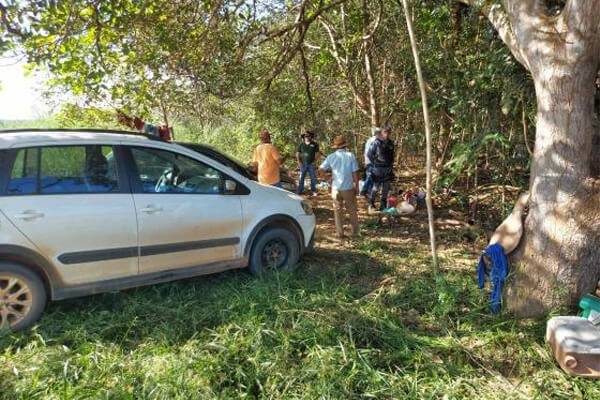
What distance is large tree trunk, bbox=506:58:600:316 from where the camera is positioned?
3.38 meters

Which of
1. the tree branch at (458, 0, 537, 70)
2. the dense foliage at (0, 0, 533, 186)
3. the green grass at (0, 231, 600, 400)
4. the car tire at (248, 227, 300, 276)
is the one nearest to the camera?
the green grass at (0, 231, 600, 400)

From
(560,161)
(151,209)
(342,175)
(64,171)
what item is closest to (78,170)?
(64,171)

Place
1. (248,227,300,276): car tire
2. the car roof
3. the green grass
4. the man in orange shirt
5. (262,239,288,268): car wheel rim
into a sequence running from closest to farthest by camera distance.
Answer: the green grass → the car roof → (248,227,300,276): car tire → (262,239,288,268): car wheel rim → the man in orange shirt

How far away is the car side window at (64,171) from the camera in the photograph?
3355 millimetres

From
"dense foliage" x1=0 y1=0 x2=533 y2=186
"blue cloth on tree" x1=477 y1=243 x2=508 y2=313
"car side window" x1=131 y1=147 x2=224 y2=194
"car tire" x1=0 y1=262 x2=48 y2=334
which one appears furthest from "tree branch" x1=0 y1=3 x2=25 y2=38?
"blue cloth on tree" x1=477 y1=243 x2=508 y2=313

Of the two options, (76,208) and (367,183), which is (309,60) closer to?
(367,183)

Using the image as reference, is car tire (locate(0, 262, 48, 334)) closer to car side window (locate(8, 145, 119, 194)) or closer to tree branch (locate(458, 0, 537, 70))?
car side window (locate(8, 145, 119, 194))

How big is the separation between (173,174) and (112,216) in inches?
28.5

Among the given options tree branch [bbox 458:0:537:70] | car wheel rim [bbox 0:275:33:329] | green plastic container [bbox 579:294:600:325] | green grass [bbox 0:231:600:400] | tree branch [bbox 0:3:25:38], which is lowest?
green grass [bbox 0:231:600:400]

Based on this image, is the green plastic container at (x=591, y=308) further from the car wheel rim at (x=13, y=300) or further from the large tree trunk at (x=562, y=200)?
the car wheel rim at (x=13, y=300)

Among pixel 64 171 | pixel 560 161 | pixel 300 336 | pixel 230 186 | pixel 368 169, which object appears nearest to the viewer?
pixel 300 336

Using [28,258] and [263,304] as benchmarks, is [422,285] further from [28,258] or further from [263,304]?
[28,258]

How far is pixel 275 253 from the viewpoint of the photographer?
4.81 metres

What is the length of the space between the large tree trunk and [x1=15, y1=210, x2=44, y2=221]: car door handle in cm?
403
